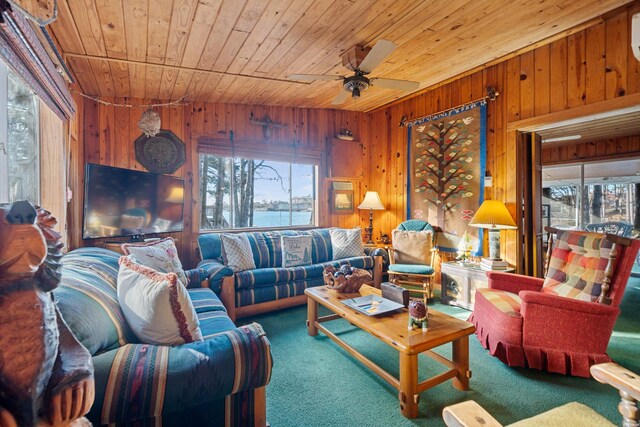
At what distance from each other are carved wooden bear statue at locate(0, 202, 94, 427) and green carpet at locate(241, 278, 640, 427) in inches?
53.8

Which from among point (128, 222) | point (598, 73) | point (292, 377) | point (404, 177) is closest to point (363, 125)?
point (404, 177)

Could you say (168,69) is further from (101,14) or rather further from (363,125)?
(363,125)

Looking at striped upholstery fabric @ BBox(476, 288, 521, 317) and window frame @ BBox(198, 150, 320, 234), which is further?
window frame @ BBox(198, 150, 320, 234)

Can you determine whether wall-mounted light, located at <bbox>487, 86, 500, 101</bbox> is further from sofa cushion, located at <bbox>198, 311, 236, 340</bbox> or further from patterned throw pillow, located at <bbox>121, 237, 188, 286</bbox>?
patterned throw pillow, located at <bbox>121, 237, 188, 286</bbox>

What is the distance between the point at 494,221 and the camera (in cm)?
316

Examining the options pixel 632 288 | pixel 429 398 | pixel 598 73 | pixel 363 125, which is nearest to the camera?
pixel 429 398

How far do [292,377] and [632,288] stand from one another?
17.4 feet

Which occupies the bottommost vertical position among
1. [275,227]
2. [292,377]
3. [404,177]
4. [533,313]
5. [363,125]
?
[292,377]

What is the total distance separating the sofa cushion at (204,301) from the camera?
7.31ft

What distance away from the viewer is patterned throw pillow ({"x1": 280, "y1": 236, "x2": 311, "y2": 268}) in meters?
3.71

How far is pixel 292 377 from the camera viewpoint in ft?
6.91

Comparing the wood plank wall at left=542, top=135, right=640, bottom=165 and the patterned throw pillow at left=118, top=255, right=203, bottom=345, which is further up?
the wood plank wall at left=542, top=135, right=640, bottom=165

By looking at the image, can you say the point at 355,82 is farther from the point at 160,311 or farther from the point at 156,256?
the point at 160,311

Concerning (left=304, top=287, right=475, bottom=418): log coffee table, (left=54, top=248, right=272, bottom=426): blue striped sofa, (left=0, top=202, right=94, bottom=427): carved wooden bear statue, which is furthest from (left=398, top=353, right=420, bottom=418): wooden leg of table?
(left=0, top=202, right=94, bottom=427): carved wooden bear statue
